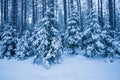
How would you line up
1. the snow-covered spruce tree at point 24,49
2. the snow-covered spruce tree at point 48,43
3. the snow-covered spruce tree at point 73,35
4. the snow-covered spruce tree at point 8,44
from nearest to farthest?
the snow-covered spruce tree at point 48,43 < the snow-covered spruce tree at point 73,35 < the snow-covered spruce tree at point 24,49 < the snow-covered spruce tree at point 8,44

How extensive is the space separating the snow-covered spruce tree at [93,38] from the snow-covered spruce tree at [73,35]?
646 millimetres

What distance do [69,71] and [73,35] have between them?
10.5ft

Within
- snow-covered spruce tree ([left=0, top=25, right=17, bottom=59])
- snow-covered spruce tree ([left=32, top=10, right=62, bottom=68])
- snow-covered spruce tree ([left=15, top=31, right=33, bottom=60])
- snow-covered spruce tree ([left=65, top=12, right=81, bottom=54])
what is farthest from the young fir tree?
snow-covered spruce tree ([left=0, top=25, right=17, bottom=59])

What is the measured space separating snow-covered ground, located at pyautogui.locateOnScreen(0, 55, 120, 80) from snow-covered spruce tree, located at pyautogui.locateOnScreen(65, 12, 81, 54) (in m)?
0.98

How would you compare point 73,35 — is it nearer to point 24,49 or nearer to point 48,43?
point 48,43

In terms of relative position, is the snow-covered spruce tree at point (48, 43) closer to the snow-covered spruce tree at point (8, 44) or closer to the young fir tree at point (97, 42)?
the young fir tree at point (97, 42)

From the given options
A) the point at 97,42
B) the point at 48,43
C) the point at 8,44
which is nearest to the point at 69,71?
the point at 48,43

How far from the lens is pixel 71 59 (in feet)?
37.0

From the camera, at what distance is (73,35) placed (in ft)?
38.5

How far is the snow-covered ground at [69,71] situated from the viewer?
358 inches

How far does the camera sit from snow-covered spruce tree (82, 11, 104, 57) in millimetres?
10984

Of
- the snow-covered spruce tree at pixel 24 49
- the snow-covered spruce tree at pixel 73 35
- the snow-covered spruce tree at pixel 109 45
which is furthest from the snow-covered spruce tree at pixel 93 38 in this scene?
the snow-covered spruce tree at pixel 24 49

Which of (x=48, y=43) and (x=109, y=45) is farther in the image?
(x=109, y=45)

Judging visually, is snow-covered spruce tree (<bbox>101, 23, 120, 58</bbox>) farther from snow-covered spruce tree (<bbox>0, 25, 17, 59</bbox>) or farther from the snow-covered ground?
snow-covered spruce tree (<bbox>0, 25, 17, 59</bbox>)
